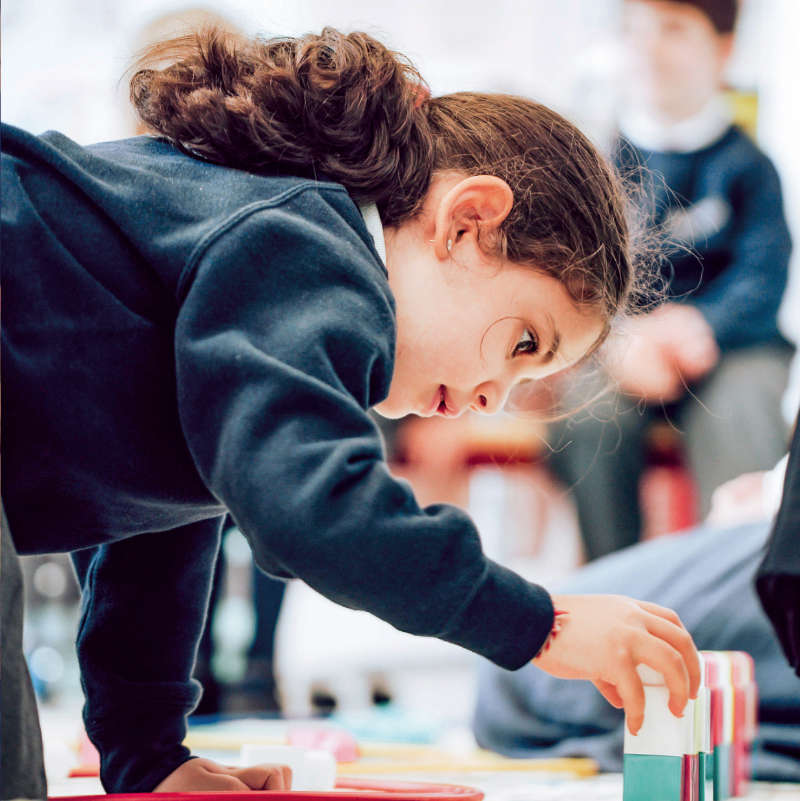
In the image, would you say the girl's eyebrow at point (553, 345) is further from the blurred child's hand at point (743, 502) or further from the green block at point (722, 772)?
the blurred child's hand at point (743, 502)

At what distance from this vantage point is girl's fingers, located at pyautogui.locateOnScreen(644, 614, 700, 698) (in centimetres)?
65

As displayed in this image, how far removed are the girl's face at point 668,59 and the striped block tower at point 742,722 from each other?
152 centimetres

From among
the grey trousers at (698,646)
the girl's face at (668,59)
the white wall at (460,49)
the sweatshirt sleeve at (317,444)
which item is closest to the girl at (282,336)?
the sweatshirt sleeve at (317,444)

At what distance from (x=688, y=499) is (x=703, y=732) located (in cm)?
156

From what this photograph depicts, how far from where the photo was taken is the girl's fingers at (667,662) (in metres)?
0.64

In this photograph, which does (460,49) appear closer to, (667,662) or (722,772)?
(722,772)

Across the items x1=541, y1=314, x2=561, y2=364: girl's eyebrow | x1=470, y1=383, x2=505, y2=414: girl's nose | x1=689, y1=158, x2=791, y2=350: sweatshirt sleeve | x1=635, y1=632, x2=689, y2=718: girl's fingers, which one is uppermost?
x1=689, y1=158, x2=791, y2=350: sweatshirt sleeve

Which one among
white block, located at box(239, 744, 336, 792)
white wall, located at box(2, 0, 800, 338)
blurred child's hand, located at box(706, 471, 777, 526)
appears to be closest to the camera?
white block, located at box(239, 744, 336, 792)

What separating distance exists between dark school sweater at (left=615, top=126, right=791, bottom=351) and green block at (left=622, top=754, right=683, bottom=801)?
1.37 m

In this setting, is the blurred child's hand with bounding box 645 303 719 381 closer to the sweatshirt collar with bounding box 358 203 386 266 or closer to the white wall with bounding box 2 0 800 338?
the white wall with bounding box 2 0 800 338

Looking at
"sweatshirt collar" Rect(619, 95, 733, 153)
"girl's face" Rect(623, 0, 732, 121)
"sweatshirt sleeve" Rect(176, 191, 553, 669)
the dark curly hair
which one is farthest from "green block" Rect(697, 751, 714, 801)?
"girl's face" Rect(623, 0, 732, 121)

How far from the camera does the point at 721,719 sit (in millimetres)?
859

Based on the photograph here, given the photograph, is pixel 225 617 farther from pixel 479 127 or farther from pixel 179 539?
pixel 479 127

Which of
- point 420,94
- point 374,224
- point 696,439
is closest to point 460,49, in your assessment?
point 696,439
